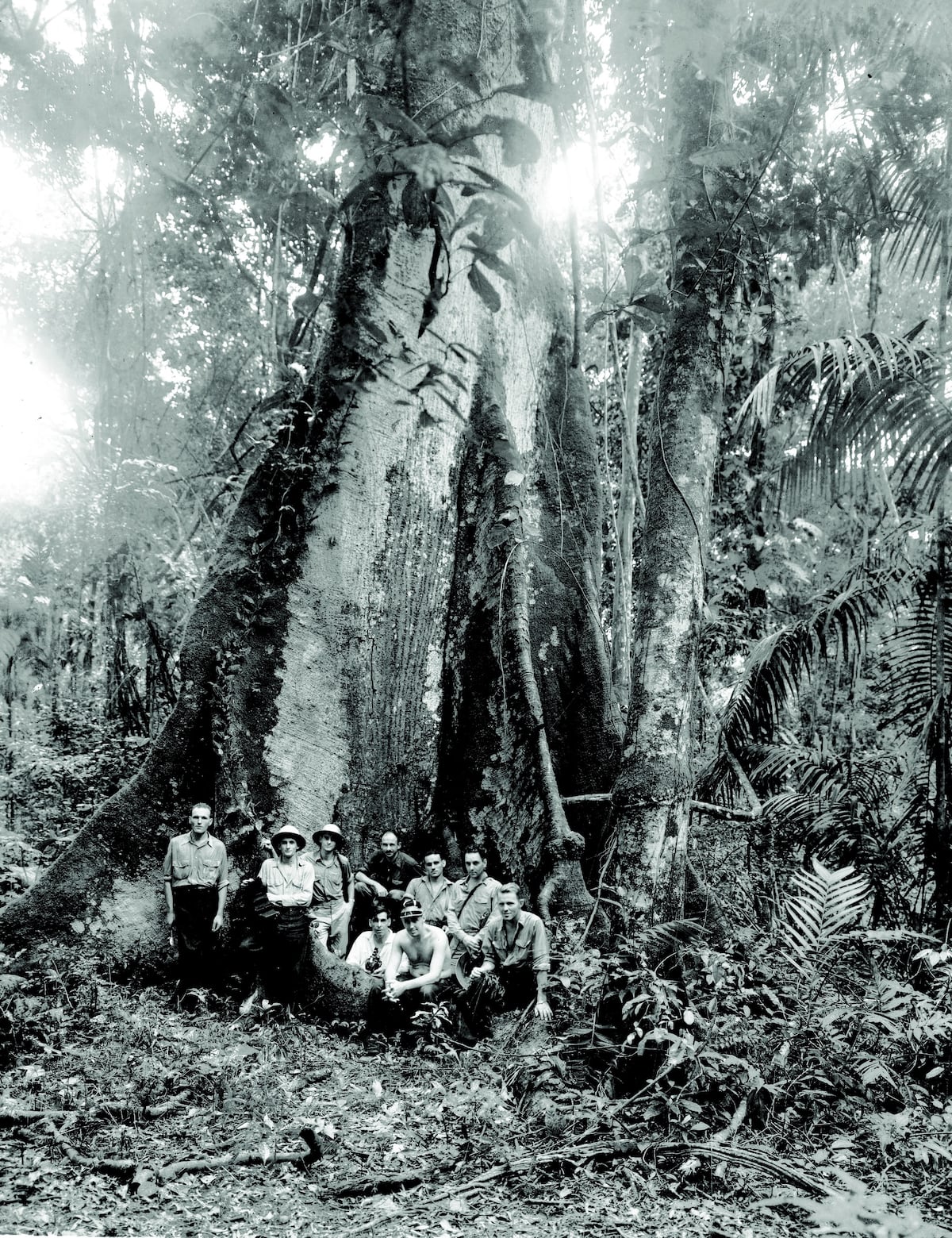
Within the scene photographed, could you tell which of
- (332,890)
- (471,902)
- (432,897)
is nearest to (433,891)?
(432,897)

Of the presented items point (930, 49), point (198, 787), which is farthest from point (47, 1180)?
point (930, 49)

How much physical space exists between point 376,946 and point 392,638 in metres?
1.92

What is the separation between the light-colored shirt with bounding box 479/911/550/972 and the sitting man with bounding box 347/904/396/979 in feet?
2.37

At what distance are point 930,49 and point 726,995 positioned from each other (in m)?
5.69

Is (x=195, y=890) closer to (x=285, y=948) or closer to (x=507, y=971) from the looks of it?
(x=285, y=948)

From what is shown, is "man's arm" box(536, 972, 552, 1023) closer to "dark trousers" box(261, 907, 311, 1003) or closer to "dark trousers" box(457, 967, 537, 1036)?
"dark trousers" box(457, 967, 537, 1036)

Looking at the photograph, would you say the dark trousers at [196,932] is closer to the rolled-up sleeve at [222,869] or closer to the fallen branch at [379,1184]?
the rolled-up sleeve at [222,869]

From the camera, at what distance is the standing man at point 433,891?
585 centimetres

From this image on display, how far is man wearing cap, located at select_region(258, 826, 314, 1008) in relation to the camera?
5367 mm

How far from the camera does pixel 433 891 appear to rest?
5910 mm

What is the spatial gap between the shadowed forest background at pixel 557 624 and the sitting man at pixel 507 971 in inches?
7.5

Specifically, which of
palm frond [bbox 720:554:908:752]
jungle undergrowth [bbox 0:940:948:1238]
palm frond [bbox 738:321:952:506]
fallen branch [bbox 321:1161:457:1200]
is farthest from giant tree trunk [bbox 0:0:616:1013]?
fallen branch [bbox 321:1161:457:1200]

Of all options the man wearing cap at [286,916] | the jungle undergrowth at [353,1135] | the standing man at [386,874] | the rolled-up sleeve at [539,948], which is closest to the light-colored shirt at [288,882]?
the man wearing cap at [286,916]

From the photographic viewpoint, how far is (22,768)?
1020cm
